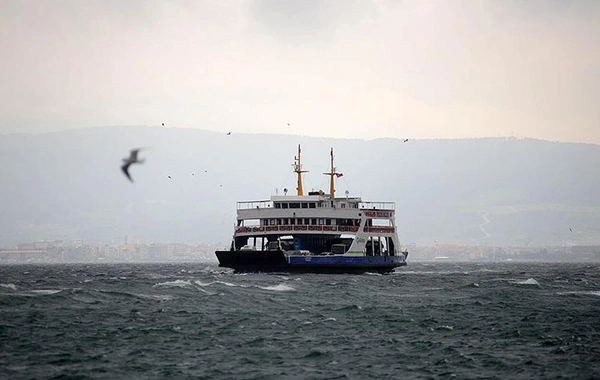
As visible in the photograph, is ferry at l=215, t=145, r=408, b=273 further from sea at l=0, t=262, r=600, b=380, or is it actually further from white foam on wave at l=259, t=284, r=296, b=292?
sea at l=0, t=262, r=600, b=380

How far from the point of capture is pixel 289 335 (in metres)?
41.3

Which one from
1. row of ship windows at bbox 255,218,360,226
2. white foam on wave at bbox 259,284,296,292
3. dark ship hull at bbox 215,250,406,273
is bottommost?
white foam on wave at bbox 259,284,296,292

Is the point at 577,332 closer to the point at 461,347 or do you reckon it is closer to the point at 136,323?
the point at 461,347

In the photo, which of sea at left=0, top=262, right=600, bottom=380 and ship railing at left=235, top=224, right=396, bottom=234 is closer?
sea at left=0, top=262, right=600, bottom=380

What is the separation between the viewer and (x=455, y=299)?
61094 millimetres

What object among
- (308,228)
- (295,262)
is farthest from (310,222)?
(295,262)

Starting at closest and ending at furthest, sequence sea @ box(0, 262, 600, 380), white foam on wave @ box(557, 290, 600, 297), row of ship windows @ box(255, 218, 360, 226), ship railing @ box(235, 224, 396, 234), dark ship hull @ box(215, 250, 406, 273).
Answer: sea @ box(0, 262, 600, 380)
white foam on wave @ box(557, 290, 600, 297)
dark ship hull @ box(215, 250, 406, 273)
ship railing @ box(235, 224, 396, 234)
row of ship windows @ box(255, 218, 360, 226)

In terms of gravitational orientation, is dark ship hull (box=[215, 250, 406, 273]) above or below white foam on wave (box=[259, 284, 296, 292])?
above

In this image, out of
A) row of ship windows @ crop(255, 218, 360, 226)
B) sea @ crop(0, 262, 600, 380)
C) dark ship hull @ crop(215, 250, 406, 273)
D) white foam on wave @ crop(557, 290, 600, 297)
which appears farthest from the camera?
row of ship windows @ crop(255, 218, 360, 226)

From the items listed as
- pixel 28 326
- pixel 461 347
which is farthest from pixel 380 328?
pixel 28 326

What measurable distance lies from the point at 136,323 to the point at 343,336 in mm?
9119

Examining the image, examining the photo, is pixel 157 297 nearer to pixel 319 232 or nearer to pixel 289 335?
pixel 289 335

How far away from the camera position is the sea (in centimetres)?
3303

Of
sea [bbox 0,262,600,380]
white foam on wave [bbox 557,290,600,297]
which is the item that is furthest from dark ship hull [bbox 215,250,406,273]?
white foam on wave [bbox 557,290,600,297]
